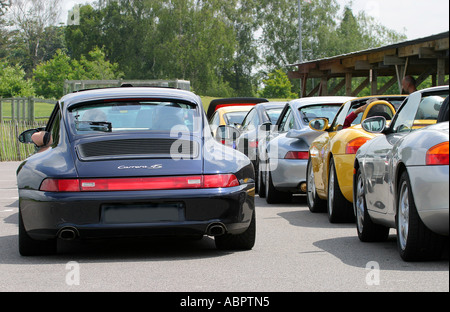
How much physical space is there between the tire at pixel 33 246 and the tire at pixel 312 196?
4796 millimetres

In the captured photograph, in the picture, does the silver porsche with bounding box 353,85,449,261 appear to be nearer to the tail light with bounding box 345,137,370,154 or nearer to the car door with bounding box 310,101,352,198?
the tail light with bounding box 345,137,370,154

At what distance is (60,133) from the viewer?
780 centimetres

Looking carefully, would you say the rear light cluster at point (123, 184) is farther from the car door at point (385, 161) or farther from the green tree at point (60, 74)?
the green tree at point (60, 74)

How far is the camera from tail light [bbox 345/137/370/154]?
394 inches

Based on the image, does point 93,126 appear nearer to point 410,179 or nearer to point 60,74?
point 410,179

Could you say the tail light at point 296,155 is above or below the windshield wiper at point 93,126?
below

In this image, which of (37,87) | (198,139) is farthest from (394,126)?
(37,87)

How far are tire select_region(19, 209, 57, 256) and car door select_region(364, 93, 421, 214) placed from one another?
9.14 feet

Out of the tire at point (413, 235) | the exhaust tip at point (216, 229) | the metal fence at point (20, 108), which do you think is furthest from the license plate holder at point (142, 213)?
the metal fence at point (20, 108)

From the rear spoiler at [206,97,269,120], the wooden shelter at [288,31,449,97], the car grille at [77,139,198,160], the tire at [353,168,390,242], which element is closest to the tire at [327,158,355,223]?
the tire at [353,168,390,242]

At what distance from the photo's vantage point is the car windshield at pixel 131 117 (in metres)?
7.90

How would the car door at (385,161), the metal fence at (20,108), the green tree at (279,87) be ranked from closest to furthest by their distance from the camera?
the car door at (385,161) < the metal fence at (20,108) < the green tree at (279,87)

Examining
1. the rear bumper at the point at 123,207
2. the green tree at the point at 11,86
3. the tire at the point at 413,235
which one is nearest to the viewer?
the tire at the point at 413,235
